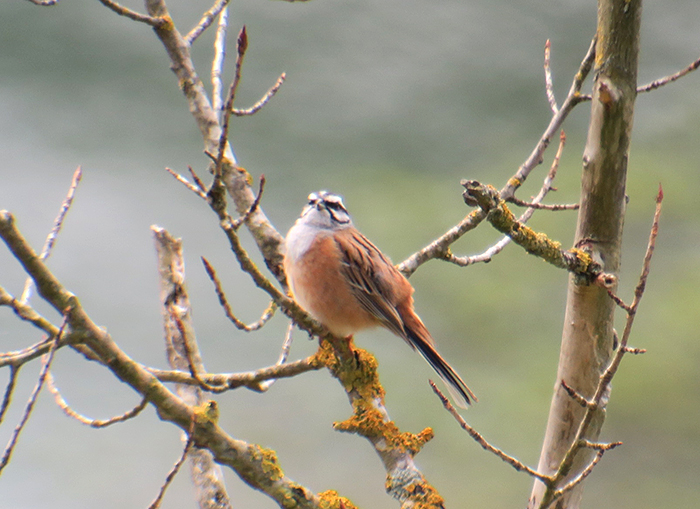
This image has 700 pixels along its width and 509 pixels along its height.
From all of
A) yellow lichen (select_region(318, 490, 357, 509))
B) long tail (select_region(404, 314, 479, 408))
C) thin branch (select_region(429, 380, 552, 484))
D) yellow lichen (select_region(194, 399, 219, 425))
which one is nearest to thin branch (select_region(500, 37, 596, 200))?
long tail (select_region(404, 314, 479, 408))

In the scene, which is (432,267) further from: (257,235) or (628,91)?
(628,91)

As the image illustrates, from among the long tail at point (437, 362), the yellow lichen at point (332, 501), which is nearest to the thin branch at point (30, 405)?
the yellow lichen at point (332, 501)

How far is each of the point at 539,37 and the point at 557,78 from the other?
0.51 metres

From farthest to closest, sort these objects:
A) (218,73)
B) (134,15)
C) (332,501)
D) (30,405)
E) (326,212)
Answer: (326,212) < (218,73) < (134,15) < (332,501) < (30,405)

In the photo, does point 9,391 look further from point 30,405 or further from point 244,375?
point 244,375

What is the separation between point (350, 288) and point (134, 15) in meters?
1.35

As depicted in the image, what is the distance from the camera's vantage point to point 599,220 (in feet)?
6.78

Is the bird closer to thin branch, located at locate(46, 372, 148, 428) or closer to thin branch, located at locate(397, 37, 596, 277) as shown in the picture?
thin branch, located at locate(397, 37, 596, 277)

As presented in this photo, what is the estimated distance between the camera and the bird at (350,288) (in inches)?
114

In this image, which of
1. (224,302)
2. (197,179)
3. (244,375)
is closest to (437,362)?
(244,375)

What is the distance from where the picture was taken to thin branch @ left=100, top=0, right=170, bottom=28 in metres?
2.23

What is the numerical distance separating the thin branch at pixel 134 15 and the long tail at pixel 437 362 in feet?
5.11

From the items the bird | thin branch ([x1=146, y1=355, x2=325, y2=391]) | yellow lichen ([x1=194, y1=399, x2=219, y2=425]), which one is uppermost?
the bird

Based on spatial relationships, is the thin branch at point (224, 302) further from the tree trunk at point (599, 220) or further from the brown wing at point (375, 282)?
the tree trunk at point (599, 220)
